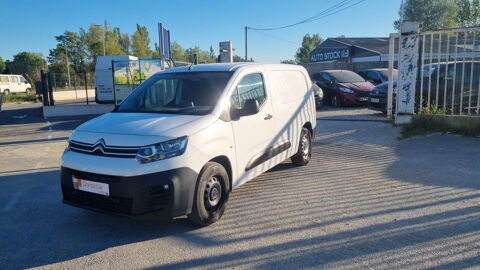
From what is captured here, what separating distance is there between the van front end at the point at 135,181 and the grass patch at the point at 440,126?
6.44m

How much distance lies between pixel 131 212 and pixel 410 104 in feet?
24.7

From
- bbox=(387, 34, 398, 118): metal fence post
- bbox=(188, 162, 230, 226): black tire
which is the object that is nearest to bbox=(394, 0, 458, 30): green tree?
bbox=(387, 34, 398, 118): metal fence post

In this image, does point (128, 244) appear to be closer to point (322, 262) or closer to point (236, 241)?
point (236, 241)

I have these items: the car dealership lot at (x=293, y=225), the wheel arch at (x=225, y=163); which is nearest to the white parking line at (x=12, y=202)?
the car dealership lot at (x=293, y=225)

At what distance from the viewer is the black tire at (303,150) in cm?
629

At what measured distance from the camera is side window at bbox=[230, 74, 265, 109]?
453 cm

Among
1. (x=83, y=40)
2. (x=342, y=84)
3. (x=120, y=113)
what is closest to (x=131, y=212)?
(x=120, y=113)

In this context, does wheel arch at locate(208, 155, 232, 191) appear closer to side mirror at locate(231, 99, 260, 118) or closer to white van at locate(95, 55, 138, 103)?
side mirror at locate(231, 99, 260, 118)

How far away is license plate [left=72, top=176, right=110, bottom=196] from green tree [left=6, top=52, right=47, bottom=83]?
161ft

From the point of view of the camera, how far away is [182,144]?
3.57 metres

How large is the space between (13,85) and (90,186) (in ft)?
123

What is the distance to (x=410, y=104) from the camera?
28.3ft

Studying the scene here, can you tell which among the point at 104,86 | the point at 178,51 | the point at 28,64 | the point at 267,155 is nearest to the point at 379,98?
the point at 267,155

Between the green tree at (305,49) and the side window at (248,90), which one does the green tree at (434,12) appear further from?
the side window at (248,90)
